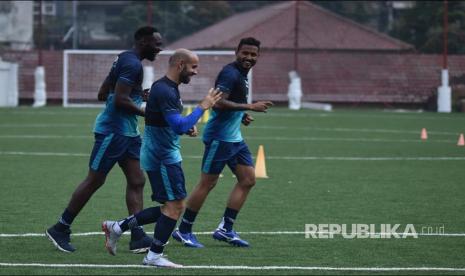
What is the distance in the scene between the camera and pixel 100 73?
3947cm

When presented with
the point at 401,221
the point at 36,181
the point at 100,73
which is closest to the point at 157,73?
the point at 100,73

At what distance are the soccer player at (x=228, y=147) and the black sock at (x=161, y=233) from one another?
4.23 ft

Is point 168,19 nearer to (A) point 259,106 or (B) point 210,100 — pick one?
(A) point 259,106

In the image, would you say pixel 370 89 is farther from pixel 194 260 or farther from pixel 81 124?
pixel 194 260

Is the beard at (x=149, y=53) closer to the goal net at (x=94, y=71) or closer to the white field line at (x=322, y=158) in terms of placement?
the white field line at (x=322, y=158)

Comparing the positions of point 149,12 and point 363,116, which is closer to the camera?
point 363,116

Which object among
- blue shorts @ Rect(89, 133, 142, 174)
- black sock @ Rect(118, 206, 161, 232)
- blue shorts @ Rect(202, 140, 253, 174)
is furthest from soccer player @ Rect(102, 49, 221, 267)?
blue shorts @ Rect(202, 140, 253, 174)

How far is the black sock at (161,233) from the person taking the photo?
9.13 meters

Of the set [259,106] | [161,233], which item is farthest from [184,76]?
[161,233]

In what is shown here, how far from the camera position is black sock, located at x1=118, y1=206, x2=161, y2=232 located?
976cm

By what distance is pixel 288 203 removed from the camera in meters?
13.7

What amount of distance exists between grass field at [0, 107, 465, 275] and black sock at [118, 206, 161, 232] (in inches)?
11.3

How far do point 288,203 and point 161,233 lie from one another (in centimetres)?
465

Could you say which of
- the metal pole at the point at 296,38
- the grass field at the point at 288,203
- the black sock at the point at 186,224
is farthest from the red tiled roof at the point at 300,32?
the black sock at the point at 186,224
